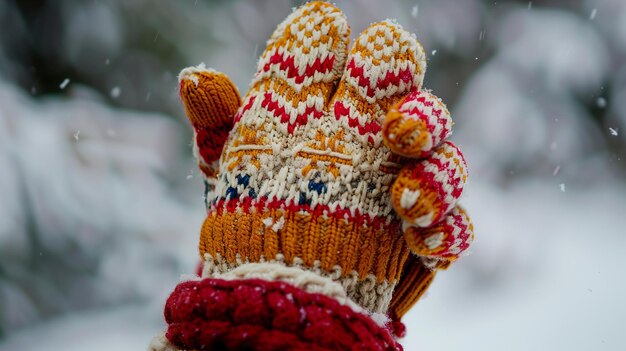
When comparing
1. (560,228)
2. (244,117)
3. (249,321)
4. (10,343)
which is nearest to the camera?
(249,321)

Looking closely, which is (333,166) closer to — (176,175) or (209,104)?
(209,104)

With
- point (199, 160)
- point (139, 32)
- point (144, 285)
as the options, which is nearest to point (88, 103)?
point (139, 32)

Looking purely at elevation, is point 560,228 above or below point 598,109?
below

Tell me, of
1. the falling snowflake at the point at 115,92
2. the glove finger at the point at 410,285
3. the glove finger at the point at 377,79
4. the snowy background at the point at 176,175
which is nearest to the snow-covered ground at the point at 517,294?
the snowy background at the point at 176,175

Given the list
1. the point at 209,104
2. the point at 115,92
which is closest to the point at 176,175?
the point at 115,92

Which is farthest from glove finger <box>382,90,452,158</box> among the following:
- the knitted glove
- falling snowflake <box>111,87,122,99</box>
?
falling snowflake <box>111,87,122,99</box>

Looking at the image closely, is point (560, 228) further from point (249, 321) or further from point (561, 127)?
point (249, 321)

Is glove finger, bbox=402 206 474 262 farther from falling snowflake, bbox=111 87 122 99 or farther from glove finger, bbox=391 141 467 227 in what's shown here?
falling snowflake, bbox=111 87 122 99

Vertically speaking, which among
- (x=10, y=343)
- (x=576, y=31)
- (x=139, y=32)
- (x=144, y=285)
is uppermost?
(x=576, y=31)
